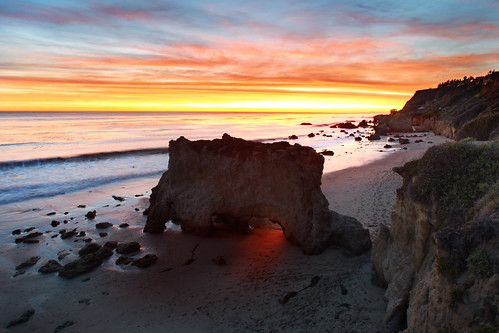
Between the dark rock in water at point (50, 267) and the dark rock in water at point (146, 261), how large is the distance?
2.39 metres

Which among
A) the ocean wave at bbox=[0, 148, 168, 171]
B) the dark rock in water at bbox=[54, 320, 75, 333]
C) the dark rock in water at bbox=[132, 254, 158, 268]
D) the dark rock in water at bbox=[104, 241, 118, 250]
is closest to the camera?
the dark rock in water at bbox=[54, 320, 75, 333]

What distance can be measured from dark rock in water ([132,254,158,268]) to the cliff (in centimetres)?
1987

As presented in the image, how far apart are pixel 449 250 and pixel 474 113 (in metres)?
40.8

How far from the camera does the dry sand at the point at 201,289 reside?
7.90 m

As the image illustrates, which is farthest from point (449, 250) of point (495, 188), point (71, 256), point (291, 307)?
point (71, 256)

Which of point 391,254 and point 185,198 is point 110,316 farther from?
point 391,254

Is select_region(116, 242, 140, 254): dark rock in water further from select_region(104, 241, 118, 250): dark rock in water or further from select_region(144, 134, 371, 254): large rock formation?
select_region(144, 134, 371, 254): large rock formation

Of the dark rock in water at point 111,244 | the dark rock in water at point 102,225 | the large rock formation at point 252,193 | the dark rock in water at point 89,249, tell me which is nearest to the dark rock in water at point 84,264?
the dark rock in water at point 89,249

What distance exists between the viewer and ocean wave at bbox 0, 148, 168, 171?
31.8 meters

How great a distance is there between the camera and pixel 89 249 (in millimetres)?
12031

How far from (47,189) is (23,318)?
16283 millimetres

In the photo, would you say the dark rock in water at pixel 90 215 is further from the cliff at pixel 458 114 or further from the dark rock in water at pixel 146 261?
the cliff at pixel 458 114

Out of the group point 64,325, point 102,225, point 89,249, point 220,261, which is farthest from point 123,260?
point 102,225

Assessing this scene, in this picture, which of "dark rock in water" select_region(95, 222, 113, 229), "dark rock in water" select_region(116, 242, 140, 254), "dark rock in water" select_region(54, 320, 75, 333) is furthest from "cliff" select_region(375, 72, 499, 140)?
"dark rock in water" select_region(54, 320, 75, 333)
